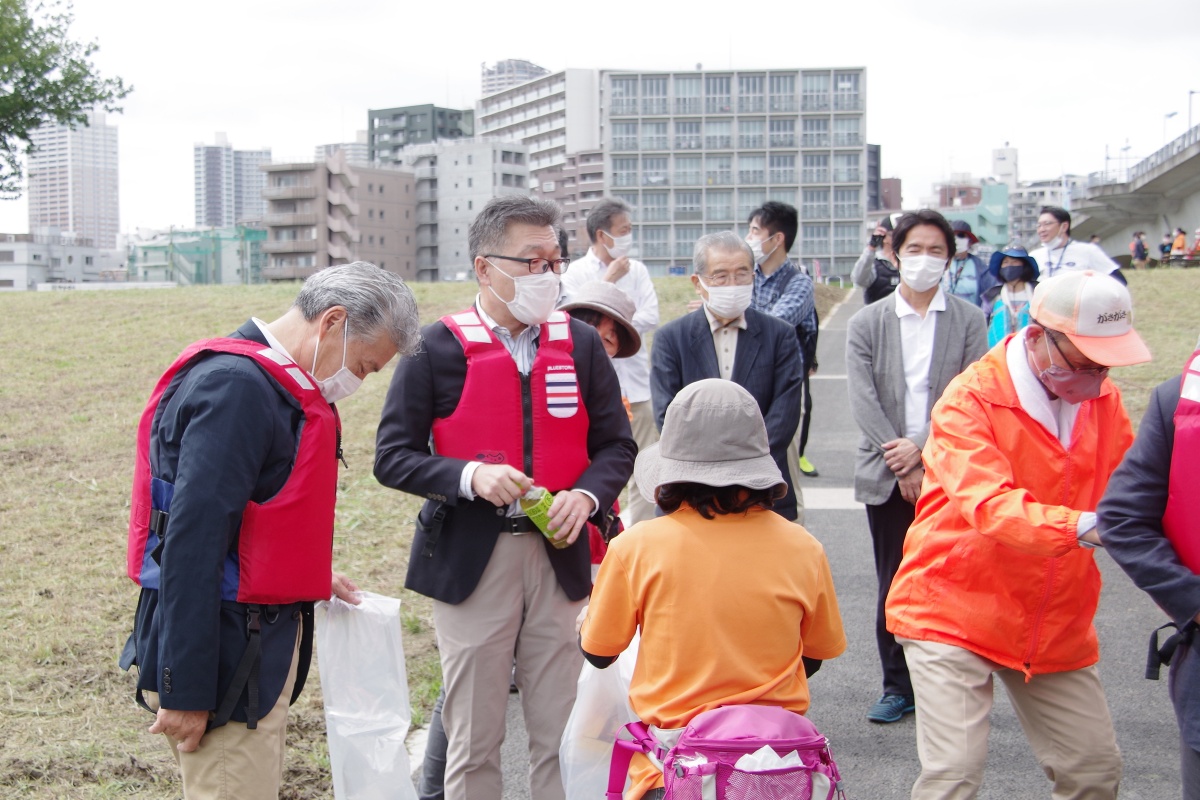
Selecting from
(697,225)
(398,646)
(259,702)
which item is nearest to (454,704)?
(398,646)

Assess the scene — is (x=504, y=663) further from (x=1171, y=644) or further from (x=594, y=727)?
(x=1171, y=644)

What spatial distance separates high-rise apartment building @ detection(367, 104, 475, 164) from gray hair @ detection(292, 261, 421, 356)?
526ft

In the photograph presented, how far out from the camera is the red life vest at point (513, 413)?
11.3ft

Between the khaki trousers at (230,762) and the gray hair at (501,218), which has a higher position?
the gray hair at (501,218)

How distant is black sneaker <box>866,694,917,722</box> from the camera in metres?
4.71

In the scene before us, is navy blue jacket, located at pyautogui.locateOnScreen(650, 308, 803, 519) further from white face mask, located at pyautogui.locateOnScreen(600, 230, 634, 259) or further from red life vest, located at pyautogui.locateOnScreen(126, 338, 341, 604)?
red life vest, located at pyautogui.locateOnScreen(126, 338, 341, 604)

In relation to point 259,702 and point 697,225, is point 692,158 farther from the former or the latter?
point 259,702

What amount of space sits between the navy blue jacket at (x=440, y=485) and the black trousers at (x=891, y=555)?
171cm

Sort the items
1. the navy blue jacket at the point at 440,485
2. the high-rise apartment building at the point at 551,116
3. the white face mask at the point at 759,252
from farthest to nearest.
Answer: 1. the high-rise apartment building at the point at 551,116
2. the white face mask at the point at 759,252
3. the navy blue jacket at the point at 440,485

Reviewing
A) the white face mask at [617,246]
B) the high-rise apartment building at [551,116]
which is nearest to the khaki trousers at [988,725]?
the white face mask at [617,246]

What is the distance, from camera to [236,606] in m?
2.64

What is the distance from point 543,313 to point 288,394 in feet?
3.52

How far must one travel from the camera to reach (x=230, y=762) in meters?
2.66

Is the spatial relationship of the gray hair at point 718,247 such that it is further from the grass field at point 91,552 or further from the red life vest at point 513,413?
the grass field at point 91,552
